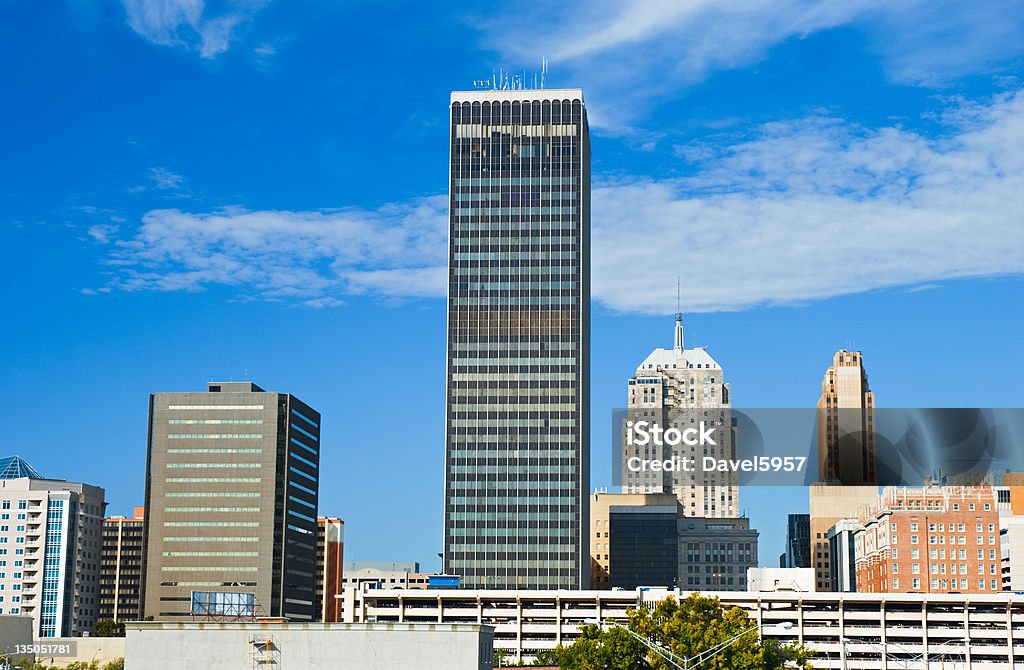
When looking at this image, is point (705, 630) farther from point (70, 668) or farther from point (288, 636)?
point (70, 668)

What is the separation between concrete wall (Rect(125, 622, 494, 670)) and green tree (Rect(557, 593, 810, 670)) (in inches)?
1017

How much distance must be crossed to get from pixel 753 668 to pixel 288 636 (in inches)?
1880

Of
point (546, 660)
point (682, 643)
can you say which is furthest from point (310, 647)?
point (546, 660)

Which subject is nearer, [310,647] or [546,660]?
[310,647]

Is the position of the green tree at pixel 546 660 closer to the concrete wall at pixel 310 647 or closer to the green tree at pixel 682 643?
the green tree at pixel 682 643

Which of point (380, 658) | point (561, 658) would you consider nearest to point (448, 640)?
point (380, 658)

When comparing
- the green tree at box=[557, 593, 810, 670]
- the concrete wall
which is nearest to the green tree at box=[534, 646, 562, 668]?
the green tree at box=[557, 593, 810, 670]

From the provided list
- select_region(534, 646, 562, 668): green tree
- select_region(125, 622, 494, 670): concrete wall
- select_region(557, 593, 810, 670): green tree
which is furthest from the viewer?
select_region(534, 646, 562, 668): green tree

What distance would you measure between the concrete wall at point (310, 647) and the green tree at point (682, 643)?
84.8 feet

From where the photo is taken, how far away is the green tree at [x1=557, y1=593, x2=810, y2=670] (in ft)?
452

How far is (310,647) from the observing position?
4564 inches

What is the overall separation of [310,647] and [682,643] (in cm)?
4471

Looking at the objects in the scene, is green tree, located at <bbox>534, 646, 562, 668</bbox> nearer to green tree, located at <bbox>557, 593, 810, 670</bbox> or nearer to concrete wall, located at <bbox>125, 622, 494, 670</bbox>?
green tree, located at <bbox>557, 593, 810, 670</bbox>

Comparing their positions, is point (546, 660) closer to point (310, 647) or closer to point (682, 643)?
point (682, 643)
